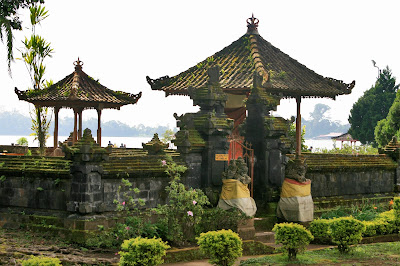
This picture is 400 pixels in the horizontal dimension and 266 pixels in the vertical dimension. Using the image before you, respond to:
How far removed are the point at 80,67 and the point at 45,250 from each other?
1601cm

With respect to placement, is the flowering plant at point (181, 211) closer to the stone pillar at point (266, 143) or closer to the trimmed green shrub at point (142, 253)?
the trimmed green shrub at point (142, 253)

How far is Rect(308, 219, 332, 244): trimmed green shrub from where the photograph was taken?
52.8 ft

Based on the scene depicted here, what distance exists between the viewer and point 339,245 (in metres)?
14.5

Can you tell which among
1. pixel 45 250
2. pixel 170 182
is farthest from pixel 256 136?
pixel 45 250

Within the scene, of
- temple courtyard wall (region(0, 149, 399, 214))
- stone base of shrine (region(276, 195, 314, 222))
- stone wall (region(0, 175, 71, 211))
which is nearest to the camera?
temple courtyard wall (region(0, 149, 399, 214))

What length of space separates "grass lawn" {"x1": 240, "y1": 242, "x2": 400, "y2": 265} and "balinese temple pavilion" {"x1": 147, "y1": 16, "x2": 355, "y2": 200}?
6282 mm

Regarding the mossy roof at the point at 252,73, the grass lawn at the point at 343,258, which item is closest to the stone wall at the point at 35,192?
the grass lawn at the point at 343,258

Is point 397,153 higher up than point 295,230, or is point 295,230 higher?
point 397,153

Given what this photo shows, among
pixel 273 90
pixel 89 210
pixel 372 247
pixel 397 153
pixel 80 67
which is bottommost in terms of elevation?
pixel 372 247

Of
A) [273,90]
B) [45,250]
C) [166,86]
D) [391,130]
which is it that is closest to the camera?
[45,250]

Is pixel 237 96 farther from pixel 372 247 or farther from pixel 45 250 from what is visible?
Answer: pixel 45 250

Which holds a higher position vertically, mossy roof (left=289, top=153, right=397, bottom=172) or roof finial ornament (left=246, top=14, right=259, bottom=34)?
roof finial ornament (left=246, top=14, right=259, bottom=34)

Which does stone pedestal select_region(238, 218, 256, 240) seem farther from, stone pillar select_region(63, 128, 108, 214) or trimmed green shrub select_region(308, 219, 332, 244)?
stone pillar select_region(63, 128, 108, 214)

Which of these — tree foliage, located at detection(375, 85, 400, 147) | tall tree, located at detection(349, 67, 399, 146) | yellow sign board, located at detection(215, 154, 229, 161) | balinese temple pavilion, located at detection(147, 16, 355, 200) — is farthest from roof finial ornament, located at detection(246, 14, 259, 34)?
tall tree, located at detection(349, 67, 399, 146)
